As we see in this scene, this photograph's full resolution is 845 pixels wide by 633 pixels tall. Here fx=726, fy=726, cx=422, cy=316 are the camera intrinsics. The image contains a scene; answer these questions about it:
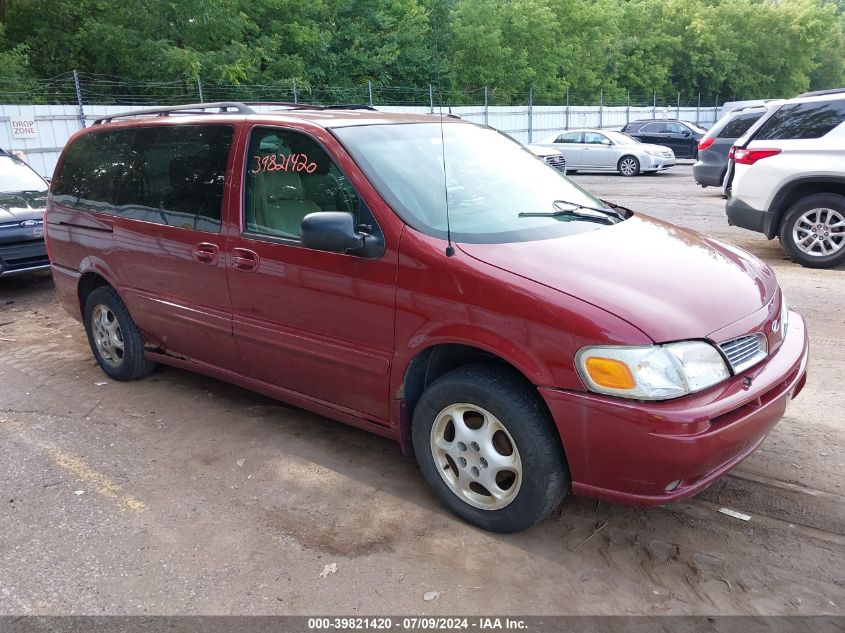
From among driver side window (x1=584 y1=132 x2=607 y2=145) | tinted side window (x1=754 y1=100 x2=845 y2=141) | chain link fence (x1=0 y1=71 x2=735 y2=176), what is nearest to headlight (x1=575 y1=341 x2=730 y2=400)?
chain link fence (x1=0 y1=71 x2=735 y2=176)

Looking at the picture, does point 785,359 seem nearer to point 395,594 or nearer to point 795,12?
point 395,594

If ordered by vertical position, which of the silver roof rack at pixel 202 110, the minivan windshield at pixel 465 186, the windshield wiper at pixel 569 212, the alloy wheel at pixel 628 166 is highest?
the silver roof rack at pixel 202 110

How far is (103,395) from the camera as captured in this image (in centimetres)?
503

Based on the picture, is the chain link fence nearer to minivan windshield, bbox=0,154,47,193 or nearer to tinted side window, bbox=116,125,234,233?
tinted side window, bbox=116,125,234,233

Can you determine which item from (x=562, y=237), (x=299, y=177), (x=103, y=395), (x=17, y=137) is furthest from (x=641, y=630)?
(x=17, y=137)

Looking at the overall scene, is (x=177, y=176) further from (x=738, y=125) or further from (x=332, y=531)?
(x=738, y=125)

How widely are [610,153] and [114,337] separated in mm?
18304

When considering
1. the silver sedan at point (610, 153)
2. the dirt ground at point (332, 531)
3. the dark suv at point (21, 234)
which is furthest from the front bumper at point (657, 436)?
the silver sedan at point (610, 153)

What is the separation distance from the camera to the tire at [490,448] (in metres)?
2.95

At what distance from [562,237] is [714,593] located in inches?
64.8

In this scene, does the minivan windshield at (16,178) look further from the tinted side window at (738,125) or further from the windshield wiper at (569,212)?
the tinted side window at (738,125)

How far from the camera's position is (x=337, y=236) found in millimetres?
3256

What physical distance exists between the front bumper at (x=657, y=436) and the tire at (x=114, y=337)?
10.8ft

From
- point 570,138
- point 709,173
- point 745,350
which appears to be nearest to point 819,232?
point 745,350
